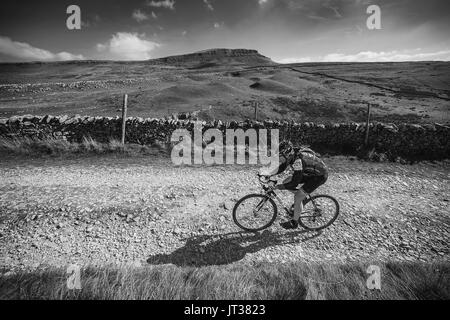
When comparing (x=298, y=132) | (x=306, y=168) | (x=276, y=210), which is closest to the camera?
(x=306, y=168)

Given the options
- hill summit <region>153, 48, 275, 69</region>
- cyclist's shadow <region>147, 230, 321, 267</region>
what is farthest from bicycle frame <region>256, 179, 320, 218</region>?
hill summit <region>153, 48, 275, 69</region>

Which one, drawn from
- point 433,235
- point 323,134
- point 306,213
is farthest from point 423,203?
point 323,134

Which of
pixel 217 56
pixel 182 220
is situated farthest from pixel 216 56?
pixel 182 220

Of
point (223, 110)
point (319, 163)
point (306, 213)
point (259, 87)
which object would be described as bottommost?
point (306, 213)

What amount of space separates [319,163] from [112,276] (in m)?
4.86

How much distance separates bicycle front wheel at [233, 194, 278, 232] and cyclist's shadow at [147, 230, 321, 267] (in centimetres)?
22

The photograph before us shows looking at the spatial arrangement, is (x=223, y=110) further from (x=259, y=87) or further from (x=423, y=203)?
(x=259, y=87)

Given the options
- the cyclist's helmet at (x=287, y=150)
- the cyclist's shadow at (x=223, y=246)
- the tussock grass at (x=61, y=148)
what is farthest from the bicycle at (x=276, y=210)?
the tussock grass at (x=61, y=148)

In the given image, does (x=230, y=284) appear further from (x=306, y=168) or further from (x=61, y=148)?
(x=61, y=148)

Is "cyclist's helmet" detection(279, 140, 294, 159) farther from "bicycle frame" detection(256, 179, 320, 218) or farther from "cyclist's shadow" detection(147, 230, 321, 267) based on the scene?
"cyclist's shadow" detection(147, 230, 321, 267)

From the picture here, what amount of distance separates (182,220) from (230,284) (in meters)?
2.91

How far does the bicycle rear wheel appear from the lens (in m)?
6.56

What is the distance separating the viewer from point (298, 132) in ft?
44.3

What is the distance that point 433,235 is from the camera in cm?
625
